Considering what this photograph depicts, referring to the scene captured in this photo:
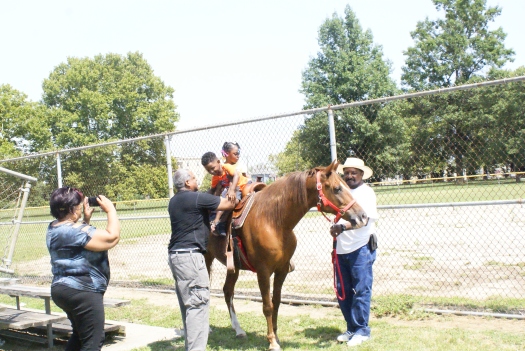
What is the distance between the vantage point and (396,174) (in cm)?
666

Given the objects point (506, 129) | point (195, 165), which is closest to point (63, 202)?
point (195, 165)

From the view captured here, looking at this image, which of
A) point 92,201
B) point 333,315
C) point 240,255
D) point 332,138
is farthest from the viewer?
point 332,138

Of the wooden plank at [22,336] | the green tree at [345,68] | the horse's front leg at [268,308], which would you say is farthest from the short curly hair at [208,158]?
the green tree at [345,68]

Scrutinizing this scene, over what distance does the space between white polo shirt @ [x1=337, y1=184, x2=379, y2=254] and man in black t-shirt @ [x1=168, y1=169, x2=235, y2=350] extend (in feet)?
4.55

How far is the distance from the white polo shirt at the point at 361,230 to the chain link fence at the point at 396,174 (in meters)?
0.94

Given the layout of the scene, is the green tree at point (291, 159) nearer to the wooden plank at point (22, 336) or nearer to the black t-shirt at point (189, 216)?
the black t-shirt at point (189, 216)

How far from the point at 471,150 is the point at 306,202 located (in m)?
2.33

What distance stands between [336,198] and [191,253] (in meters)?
1.54

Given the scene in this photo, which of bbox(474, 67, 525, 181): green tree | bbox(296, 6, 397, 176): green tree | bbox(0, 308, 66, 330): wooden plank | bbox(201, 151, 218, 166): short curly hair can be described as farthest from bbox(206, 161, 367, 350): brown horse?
bbox(296, 6, 397, 176): green tree

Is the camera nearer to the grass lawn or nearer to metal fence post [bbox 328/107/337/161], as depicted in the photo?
the grass lawn

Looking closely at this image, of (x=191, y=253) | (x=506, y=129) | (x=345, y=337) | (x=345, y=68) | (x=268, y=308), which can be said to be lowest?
(x=345, y=337)

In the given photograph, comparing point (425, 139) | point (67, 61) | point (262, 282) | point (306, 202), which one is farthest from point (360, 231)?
point (67, 61)

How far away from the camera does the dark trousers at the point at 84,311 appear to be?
156 inches

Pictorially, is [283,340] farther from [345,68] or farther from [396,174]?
[345,68]
